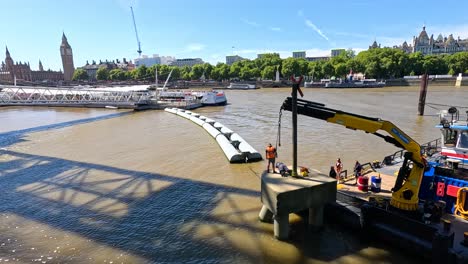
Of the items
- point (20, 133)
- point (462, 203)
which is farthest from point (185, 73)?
point (462, 203)

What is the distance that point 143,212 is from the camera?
1447 cm

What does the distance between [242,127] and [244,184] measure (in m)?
21.4

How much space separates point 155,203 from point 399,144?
10.9 metres

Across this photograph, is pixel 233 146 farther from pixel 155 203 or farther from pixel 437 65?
pixel 437 65

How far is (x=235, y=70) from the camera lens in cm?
15950

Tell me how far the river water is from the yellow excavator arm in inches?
71.5

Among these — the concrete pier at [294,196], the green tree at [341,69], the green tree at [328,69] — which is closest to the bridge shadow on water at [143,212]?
the concrete pier at [294,196]

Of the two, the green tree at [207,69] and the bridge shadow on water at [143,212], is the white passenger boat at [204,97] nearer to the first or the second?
the bridge shadow on water at [143,212]

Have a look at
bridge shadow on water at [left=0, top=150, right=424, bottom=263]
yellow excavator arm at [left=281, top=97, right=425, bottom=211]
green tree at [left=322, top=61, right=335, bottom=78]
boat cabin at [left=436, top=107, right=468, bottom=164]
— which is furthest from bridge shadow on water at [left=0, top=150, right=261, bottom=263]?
green tree at [left=322, top=61, right=335, bottom=78]

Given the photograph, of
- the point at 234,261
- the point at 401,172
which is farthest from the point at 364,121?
the point at 234,261

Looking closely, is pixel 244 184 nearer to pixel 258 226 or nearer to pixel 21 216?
pixel 258 226

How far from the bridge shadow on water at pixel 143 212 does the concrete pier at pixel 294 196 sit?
28.7 inches

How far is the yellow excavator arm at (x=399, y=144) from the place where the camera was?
1058 centimetres

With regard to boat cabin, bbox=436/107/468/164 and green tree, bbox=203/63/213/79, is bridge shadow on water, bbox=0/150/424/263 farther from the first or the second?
green tree, bbox=203/63/213/79
